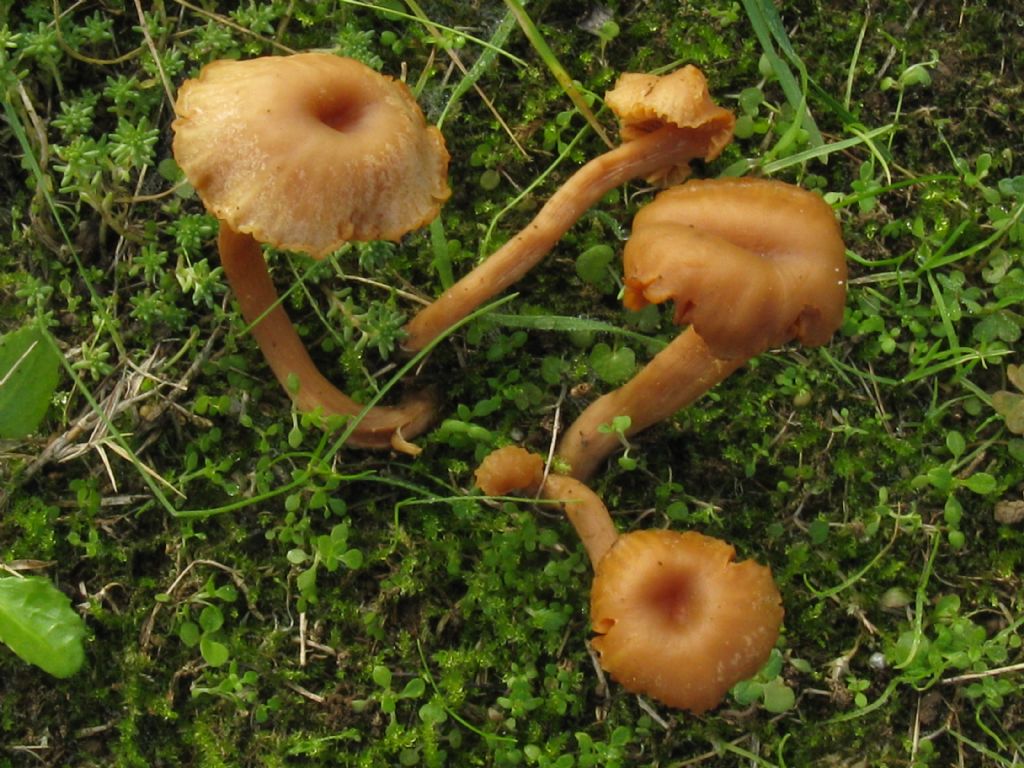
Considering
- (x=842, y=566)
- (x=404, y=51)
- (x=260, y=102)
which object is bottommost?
(x=842, y=566)

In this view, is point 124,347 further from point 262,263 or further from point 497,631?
point 497,631

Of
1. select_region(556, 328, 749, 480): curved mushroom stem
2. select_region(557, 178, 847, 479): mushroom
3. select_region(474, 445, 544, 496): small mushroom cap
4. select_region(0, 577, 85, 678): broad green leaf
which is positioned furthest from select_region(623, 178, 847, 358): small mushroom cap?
select_region(0, 577, 85, 678): broad green leaf

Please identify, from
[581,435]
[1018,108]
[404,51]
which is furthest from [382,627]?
[1018,108]

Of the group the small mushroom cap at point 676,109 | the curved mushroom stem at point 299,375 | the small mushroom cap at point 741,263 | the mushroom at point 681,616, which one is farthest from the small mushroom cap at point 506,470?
the small mushroom cap at point 676,109

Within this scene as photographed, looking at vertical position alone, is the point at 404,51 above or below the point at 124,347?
above

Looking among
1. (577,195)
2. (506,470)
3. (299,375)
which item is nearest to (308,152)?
(299,375)

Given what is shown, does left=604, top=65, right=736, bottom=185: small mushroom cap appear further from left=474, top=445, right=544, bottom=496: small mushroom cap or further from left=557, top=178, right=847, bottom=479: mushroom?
left=474, top=445, right=544, bottom=496: small mushroom cap

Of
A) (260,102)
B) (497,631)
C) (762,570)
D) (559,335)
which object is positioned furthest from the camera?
(559,335)
